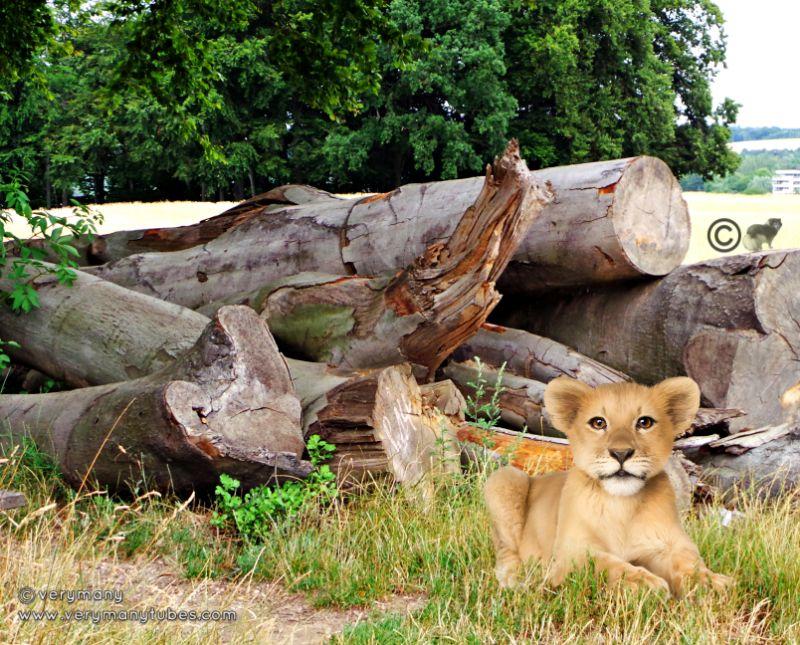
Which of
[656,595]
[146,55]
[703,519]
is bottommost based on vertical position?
[703,519]

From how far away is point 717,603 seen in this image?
303 centimetres

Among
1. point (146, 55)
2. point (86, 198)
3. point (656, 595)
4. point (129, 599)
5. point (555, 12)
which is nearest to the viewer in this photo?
point (656, 595)

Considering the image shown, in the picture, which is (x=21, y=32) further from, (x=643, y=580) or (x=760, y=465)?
(x=643, y=580)

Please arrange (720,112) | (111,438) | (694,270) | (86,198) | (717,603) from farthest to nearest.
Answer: (86,198), (720,112), (694,270), (111,438), (717,603)

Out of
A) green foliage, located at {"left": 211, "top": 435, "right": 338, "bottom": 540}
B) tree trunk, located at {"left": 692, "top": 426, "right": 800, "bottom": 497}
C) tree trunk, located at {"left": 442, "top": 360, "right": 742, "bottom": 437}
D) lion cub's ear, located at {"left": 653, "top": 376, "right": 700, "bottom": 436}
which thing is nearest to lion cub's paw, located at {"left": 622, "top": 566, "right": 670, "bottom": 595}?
lion cub's ear, located at {"left": 653, "top": 376, "right": 700, "bottom": 436}

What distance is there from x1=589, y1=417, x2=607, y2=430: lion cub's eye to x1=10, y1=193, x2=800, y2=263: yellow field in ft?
75.6

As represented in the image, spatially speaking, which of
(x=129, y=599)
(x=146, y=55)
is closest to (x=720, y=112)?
(x=146, y=55)

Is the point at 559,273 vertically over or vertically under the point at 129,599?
over

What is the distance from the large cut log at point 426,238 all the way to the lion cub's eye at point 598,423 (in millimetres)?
4347

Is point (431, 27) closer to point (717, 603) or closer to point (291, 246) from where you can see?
point (291, 246)

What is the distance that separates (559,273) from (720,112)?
3148 centimetres

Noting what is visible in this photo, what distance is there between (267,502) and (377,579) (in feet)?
3.26

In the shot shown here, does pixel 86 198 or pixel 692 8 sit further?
pixel 86 198

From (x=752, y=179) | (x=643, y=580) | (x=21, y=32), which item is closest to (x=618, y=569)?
(x=643, y=580)
